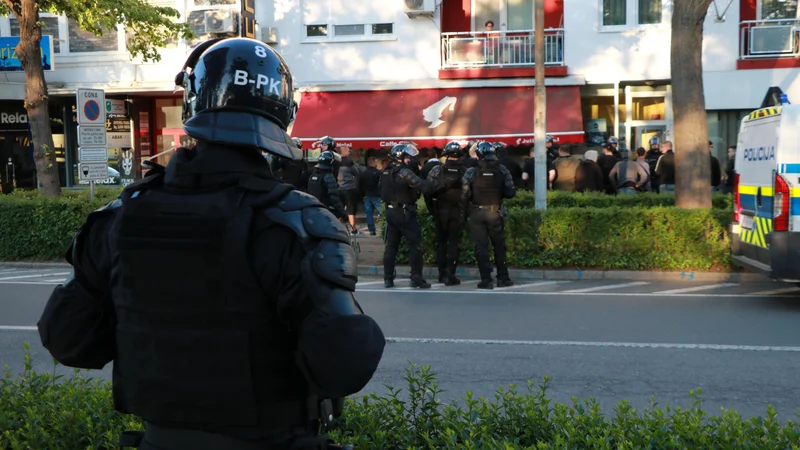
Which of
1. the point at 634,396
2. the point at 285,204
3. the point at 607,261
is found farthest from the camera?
the point at 607,261

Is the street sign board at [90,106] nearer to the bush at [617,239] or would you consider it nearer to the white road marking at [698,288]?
the bush at [617,239]

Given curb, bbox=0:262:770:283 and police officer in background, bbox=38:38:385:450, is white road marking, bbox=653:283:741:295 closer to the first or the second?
curb, bbox=0:262:770:283

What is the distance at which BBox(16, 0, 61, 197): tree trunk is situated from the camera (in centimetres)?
1555

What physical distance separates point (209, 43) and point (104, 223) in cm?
61

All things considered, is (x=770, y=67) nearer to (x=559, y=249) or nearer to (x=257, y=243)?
(x=559, y=249)

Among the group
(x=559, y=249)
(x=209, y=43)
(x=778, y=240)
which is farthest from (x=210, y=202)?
(x=559, y=249)

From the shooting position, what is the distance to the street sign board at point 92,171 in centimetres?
1447

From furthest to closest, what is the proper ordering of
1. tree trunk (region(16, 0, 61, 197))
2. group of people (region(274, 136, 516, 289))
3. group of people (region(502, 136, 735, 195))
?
tree trunk (region(16, 0, 61, 197)) → group of people (region(502, 136, 735, 195)) → group of people (region(274, 136, 516, 289))

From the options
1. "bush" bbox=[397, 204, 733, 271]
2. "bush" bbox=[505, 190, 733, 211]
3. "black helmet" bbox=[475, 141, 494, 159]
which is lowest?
"bush" bbox=[397, 204, 733, 271]

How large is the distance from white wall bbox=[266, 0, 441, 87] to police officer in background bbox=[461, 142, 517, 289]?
1103 centimetres

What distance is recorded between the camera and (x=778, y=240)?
9219 millimetres

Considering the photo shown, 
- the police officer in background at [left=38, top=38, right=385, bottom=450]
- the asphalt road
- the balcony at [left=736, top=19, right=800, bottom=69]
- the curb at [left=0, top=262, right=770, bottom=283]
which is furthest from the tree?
the police officer in background at [left=38, top=38, right=385, bottom=450]

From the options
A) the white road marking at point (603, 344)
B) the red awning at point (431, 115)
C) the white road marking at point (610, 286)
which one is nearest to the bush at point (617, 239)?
the white road marking at point (610, 286)

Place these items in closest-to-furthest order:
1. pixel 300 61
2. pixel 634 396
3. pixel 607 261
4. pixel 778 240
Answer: pixel 634 396 < pixel 778 240 < pixel 607 261 < pixel 300 61
